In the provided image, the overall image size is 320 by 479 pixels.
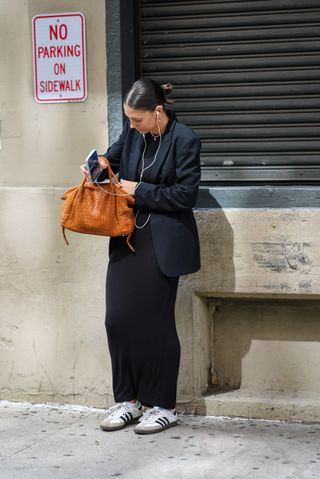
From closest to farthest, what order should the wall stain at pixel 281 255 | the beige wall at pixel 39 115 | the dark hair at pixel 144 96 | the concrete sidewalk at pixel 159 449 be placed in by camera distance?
the concrete sidewalk at pixel 159 449
the dark hair at pixel 144 96
the wall stain at pixel 281 255
the beige wall at pixel 39 115

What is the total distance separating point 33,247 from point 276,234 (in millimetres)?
1439

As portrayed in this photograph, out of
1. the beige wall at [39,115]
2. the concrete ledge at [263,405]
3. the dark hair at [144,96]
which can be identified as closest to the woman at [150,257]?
the dark hair at [144,96]

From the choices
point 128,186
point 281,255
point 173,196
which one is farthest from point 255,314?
point 128,186

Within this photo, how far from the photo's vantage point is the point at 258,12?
5.54 metres

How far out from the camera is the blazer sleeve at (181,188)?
16.5 feet

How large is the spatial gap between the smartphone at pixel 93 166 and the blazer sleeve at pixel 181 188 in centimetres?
22

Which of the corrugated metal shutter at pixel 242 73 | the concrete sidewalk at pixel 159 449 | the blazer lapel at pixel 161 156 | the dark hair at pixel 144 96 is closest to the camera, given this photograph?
the concrete sidewalk at pixel 159 449

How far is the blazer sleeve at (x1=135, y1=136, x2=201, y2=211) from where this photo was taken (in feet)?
16.5

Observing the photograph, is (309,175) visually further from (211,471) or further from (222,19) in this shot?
(211,471)

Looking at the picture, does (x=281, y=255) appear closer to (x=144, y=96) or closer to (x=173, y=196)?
(x=173, y=196)

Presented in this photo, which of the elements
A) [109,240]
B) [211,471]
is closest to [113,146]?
[109,240]

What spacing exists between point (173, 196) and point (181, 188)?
57mm

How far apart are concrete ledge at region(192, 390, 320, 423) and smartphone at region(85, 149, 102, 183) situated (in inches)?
56.3

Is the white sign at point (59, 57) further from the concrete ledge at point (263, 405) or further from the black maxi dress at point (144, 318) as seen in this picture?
the concrete ledge at point (263, 405)
